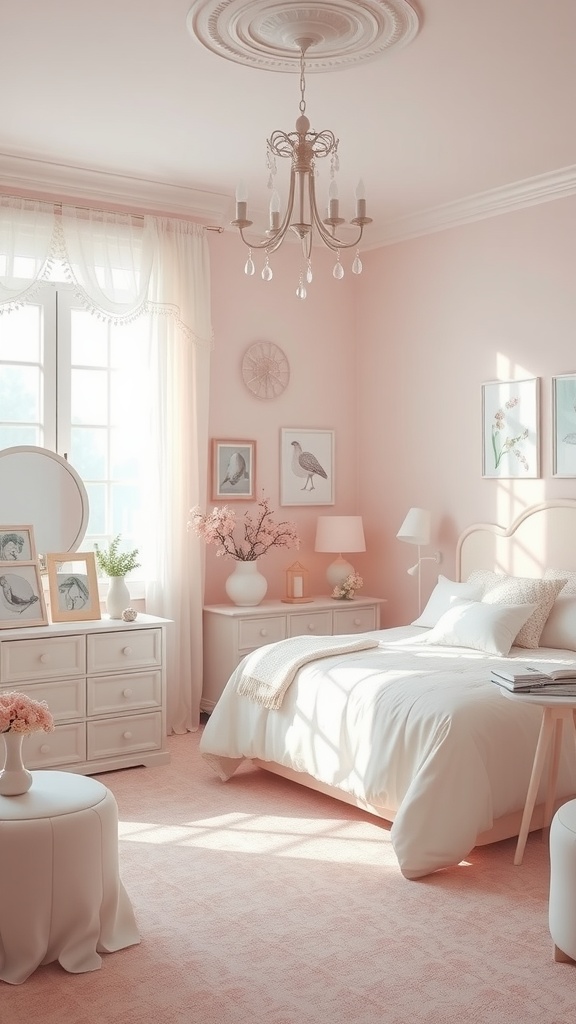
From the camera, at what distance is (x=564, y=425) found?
17.0 feet

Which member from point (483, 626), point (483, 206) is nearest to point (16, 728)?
point (483, 626)

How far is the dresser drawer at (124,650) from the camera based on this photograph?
485cm

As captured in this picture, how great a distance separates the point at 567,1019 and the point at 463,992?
29cm

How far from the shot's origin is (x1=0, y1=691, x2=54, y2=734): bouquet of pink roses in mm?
2916

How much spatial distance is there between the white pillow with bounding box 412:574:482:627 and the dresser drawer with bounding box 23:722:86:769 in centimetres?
186

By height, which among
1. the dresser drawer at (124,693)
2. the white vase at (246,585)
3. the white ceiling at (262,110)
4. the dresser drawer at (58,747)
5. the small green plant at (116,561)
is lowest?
the dresser drawer at (58,747)

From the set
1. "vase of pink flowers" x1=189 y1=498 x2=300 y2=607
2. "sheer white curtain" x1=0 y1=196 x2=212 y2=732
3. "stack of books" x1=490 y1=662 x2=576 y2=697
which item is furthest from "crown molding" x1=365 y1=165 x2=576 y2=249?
"stack of books" x1=490 y1=662 x2=576 y2=697

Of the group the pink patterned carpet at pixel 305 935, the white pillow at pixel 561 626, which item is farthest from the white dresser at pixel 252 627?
the white pillow at pixel 561 626

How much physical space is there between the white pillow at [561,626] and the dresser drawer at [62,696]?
2.23m

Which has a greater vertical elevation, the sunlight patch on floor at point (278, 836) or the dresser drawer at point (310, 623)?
the dresser drawer at point (310, 623)

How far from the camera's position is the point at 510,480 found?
5.52 m

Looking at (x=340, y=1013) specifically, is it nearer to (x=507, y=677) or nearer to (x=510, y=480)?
(x=507, y=677)

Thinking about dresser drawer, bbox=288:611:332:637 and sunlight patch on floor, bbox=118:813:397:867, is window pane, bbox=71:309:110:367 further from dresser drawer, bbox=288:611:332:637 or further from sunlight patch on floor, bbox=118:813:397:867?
sunlight patch on floor, bbox=118:813:397:867

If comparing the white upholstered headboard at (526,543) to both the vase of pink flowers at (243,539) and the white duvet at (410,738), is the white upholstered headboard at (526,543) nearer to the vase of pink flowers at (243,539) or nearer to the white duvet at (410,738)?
the white duvet at (410,738)
